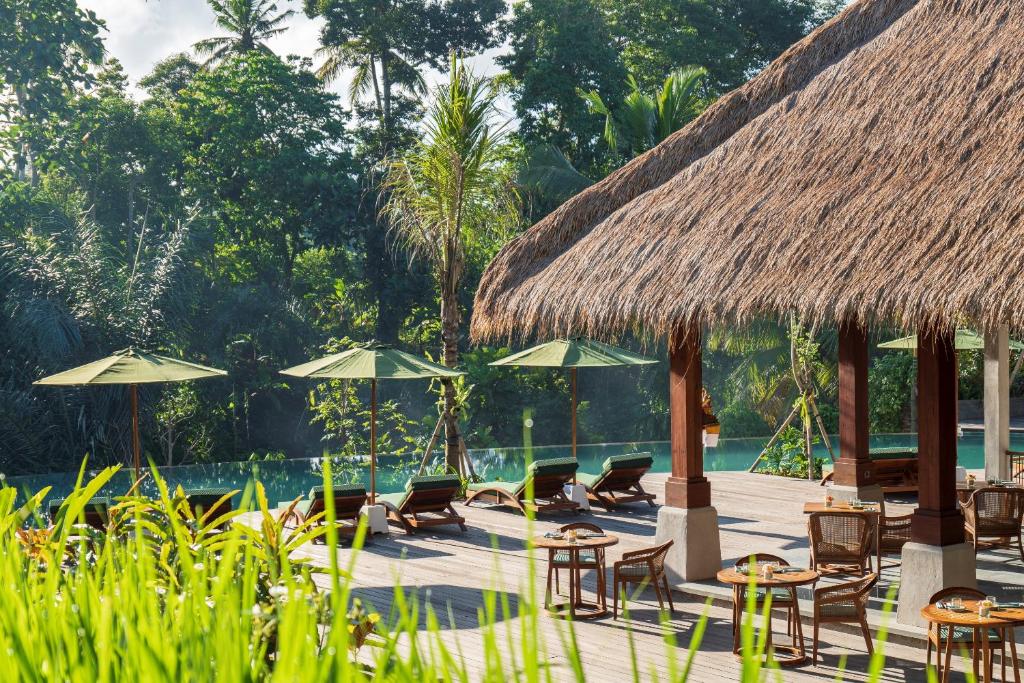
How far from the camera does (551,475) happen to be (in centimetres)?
1316

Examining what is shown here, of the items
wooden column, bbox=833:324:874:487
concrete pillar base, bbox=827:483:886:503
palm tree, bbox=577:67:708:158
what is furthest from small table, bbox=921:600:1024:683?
palm tree, bbox=577:67:708:158

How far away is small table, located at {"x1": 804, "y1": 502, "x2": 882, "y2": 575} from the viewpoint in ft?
29.6

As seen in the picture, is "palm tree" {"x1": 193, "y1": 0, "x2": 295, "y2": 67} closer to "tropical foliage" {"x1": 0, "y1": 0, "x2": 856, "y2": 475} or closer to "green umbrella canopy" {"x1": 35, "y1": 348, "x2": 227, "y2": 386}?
"tropical foliage" {"x1": 0, "y1": 0, "x2": 856, "y2": 475}

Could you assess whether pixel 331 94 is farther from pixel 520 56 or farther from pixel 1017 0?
pixel 1017 0

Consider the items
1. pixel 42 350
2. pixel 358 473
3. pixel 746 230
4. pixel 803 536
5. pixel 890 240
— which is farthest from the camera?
pixel 42 350

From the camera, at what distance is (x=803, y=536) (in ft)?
37.4

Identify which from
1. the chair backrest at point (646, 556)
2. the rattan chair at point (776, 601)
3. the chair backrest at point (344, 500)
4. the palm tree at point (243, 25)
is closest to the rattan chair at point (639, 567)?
the chair backrest at point (646, 556)

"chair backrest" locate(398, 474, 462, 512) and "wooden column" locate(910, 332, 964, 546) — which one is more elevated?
"wooden column" locate(910, 332, 964, 546)

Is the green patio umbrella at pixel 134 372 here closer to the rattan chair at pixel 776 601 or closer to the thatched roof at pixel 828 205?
the thatched roof at pixel 828 205

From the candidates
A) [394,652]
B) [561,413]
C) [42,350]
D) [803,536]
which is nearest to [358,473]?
[42,350]

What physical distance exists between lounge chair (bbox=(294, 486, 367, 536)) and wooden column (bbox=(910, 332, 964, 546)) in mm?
6034

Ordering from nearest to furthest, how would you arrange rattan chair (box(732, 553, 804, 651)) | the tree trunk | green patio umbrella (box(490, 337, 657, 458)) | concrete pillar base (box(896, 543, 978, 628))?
rattan chair (box(732, 553, 804, 651)) → concrete pillar base (box(896, 543, 978, 628)) → green patio umbrella (box(490, 337, 657, 458)) → the tree trunk

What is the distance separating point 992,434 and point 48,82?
26.2 metres

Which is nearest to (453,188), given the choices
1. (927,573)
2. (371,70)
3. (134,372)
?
(134,372)
